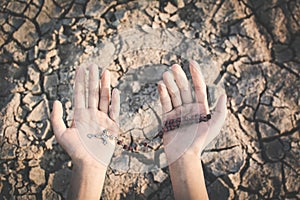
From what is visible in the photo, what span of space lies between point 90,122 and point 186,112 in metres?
0.56

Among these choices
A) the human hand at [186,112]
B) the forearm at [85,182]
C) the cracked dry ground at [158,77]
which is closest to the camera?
the forearm at [85,182]

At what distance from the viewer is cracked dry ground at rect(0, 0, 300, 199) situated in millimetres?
2828

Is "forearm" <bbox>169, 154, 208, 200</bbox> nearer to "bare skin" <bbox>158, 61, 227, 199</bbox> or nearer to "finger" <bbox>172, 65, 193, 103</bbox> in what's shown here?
"bare skin" <bbox>158, 61, 227, 199</bbox>

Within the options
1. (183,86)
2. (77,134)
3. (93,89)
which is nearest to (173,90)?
(183,86)

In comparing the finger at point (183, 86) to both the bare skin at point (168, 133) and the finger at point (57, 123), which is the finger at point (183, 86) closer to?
the bare skin at point (168, 133)

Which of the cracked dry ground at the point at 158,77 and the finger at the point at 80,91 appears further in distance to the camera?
the cracked dry ground at the point at 158,77

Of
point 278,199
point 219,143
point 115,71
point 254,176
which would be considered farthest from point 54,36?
point 278,199

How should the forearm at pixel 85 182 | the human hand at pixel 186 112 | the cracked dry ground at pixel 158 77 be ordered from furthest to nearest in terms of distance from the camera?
the cracked dry ground at pixel 158 77 → the human hand at pixel 186 112 → the forearm at pixel 85 182

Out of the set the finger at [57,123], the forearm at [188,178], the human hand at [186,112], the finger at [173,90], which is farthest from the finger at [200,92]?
the finger at [57,123]

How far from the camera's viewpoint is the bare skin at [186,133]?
2.54 metres

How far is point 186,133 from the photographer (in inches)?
103

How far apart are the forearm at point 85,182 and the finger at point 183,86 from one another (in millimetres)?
641

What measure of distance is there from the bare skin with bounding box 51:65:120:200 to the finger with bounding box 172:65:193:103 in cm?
37

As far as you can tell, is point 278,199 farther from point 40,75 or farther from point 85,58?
point 40,75
